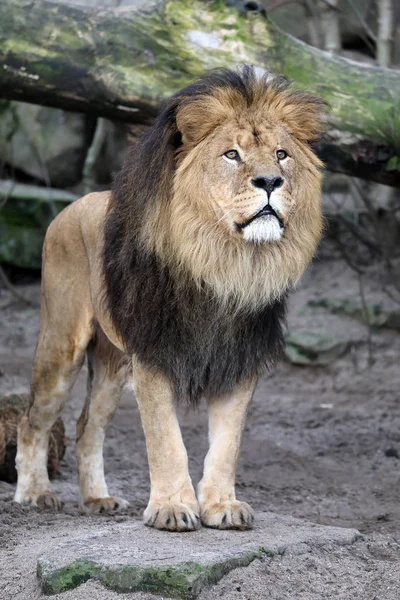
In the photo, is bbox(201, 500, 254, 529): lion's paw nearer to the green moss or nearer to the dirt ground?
the dirt ground

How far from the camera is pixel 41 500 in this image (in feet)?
15.9

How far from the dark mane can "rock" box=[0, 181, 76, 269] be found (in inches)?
257

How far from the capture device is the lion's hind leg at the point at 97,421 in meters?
4.86

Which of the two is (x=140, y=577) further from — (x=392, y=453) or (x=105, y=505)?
(x=392, y=453)

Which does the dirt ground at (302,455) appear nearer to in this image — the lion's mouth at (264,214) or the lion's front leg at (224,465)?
the lion's front leg at (224,465)

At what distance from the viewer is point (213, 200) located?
3.85 metres

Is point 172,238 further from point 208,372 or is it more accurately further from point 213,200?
point 208,372

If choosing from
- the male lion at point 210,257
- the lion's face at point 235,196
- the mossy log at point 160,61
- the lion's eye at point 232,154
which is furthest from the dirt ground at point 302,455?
the mossy log at point 160,61

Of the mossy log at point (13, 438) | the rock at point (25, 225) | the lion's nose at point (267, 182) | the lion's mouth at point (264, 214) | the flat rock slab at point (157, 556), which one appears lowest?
the rock at point (25, 225)

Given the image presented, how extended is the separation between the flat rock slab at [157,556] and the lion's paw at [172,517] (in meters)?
0.03

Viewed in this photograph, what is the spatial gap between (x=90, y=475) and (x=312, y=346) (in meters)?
4.01

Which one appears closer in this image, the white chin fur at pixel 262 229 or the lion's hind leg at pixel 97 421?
the white chin fur at pixel 262 229

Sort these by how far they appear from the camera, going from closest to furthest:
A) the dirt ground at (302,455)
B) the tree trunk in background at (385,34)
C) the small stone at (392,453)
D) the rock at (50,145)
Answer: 1. the dirt ground at (302,455)
2. the small stone at (392,453)
3. the tree trunk in background at (385,34)
4. the rock at (50,145)

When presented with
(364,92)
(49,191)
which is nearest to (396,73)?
(364,92)
